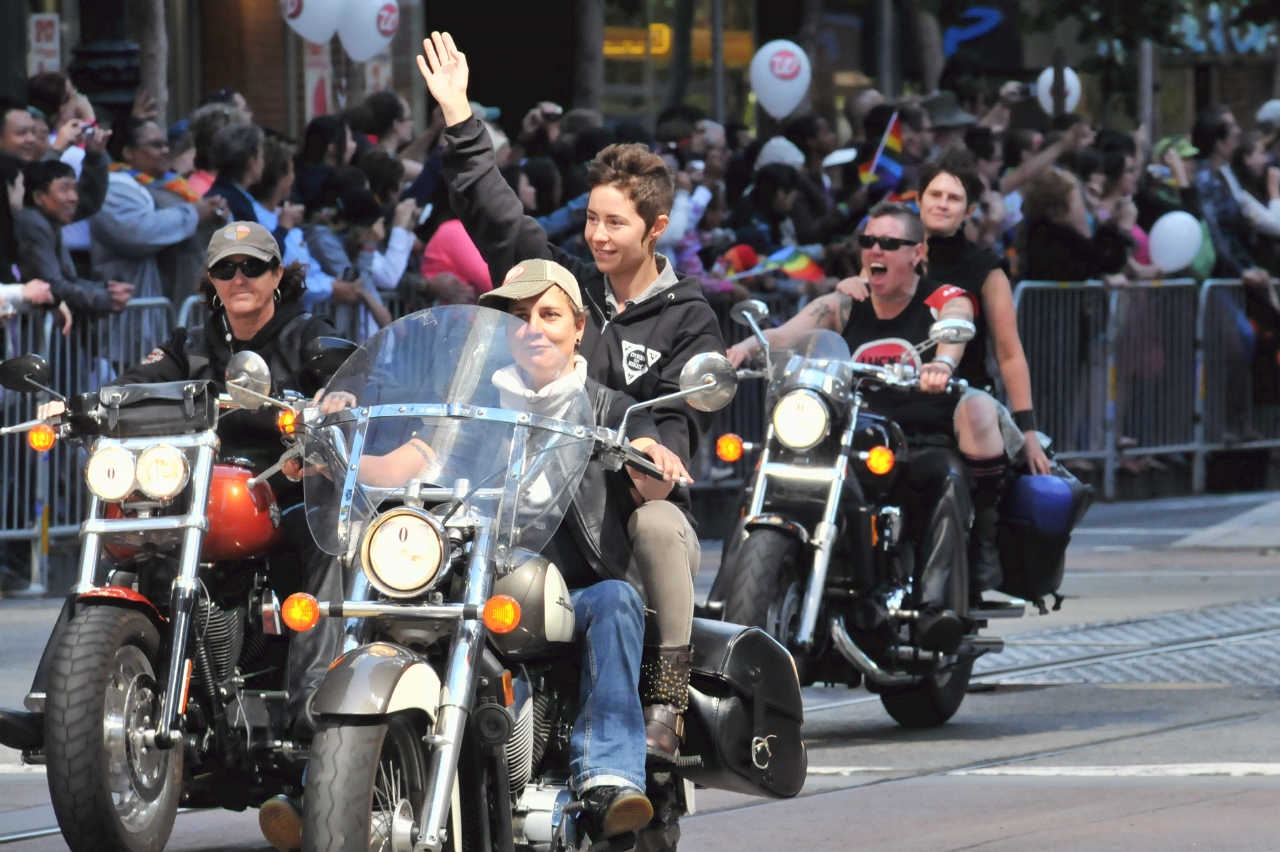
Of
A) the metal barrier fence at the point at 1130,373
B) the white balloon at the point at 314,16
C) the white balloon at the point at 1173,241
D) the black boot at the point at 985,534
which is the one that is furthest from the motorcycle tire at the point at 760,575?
the white balloon at the point at 1173,241

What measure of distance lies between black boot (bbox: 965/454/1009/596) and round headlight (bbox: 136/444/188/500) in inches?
133

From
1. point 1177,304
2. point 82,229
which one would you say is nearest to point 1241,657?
point 82,229

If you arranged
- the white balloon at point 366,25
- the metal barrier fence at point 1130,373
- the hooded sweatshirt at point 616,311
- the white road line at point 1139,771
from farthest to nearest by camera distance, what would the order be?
the metal barrier fence at point 1130,373
the white balloon at point 366,25
the white road line at point 1139,771
the hooded sweatshirt at point 616,311

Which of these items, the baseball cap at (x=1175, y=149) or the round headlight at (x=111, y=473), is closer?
the round headlight at (x=111, y=473)

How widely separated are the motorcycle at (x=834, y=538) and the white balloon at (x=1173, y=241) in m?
8.27

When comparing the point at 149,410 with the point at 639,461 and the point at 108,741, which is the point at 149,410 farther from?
the point at 639,461

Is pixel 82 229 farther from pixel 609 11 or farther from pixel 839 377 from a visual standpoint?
pixel 609 11

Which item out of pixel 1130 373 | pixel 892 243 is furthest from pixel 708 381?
pixel 1130 373

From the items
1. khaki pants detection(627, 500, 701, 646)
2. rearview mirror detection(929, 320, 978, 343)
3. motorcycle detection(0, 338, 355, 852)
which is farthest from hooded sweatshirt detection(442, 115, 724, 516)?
rearview mirror detection(929, 320, 978, 343)

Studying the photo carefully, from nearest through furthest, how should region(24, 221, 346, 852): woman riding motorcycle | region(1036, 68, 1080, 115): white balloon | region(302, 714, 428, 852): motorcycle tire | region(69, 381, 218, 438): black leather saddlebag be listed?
region(302, 714, 428, 852): motorcycle tire → region(69, 381, 218, 438): black leather saddlebag → region(24, 221, 346, 852): woman riding motorcycle → region(1036, 68, 1080, 115): white balloon

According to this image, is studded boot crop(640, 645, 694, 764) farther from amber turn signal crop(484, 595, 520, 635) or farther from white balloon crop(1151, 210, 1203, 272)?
white balloon crop(1151, 210, 1203, 272)

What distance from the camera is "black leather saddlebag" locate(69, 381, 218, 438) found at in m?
5.96

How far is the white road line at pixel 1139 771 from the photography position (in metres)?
7.02

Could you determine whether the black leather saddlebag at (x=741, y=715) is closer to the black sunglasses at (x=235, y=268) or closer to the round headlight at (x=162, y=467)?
the round headlight at (x=162, y=467)
